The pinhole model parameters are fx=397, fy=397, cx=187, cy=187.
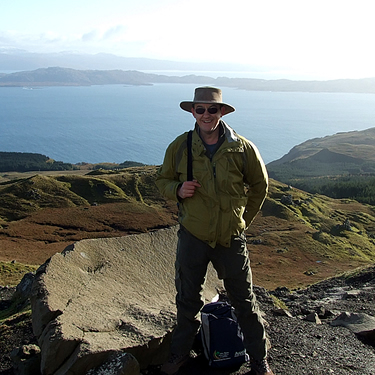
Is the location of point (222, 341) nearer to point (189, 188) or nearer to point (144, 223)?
point (189, 188)

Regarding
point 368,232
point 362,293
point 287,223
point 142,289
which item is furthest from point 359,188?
point 142,289

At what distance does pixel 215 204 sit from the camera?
5.56m

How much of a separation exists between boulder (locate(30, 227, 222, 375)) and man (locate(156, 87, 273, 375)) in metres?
1.03

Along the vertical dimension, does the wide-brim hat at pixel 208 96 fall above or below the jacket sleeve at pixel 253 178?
above

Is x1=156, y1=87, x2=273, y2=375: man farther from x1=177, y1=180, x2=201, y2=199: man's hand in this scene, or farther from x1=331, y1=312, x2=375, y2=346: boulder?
x1=331, y1=312, x2=375, y2=346: boulder

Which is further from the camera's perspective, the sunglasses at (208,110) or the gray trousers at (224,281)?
the gray trousers at (224,281)

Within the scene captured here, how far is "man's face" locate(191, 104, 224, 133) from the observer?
18.3ft

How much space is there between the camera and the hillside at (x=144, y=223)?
47.5 metres

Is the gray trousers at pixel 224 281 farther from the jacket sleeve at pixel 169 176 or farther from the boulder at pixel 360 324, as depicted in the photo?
the boulder at pixel 360 324

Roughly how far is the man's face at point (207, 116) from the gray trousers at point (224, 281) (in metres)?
1.56

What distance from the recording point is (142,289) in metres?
9.12

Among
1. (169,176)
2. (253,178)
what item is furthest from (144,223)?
(253,178)

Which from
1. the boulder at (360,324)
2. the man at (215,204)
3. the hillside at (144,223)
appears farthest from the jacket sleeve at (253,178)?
the hillside at (144,223)

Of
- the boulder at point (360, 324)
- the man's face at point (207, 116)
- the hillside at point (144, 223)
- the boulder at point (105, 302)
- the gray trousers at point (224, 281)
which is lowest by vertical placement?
the hillside at point (144, 223)
